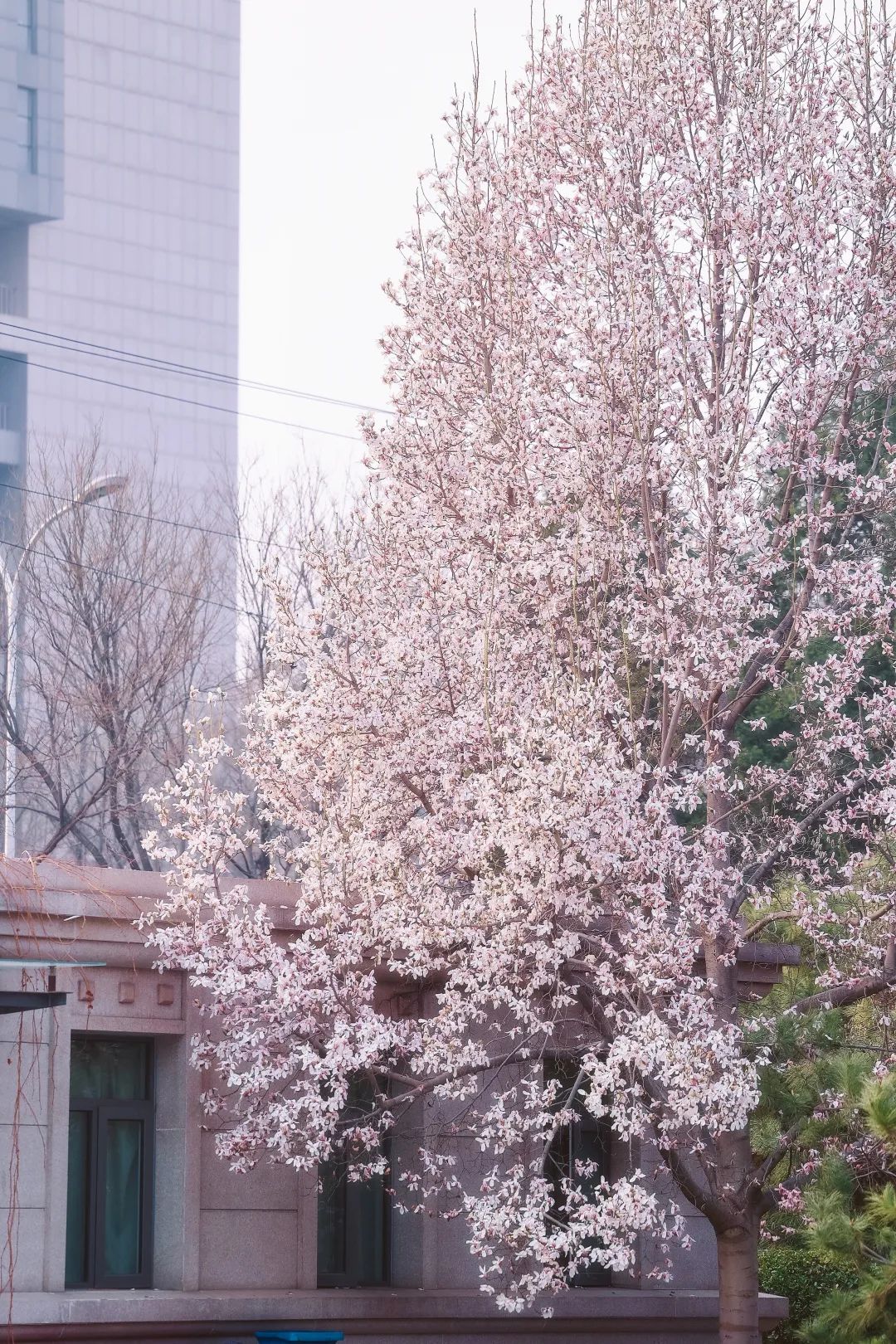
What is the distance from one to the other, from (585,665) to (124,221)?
87400 millimetres

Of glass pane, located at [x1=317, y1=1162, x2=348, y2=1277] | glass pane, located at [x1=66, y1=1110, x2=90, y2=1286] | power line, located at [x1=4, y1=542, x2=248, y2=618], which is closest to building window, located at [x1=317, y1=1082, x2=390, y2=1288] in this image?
glass pane, located at [x1=317, y1=1162, x2=348, y2=1277]

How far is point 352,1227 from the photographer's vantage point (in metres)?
15.4

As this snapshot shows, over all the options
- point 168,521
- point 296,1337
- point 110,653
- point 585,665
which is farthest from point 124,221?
point 296,1337

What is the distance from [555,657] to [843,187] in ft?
16.2

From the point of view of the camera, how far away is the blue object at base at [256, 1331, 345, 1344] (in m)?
13.1

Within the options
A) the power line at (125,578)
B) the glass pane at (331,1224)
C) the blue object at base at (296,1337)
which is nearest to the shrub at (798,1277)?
the glass pane at (331,1224)

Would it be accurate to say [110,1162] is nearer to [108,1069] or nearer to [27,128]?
[108,1069]

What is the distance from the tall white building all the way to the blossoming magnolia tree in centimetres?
7062

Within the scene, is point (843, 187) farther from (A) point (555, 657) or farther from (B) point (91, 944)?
(B) point (91, 944)

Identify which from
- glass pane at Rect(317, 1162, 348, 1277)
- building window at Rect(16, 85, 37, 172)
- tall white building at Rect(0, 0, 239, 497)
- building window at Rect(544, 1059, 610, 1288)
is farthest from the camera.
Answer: tall white building at Rect(0, 0, 239, 497)

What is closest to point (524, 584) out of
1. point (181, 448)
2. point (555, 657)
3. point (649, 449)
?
point (555, 657)

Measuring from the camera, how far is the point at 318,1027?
13.4m

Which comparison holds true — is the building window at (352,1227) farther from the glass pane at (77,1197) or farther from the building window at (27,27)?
the building window at (27,27)

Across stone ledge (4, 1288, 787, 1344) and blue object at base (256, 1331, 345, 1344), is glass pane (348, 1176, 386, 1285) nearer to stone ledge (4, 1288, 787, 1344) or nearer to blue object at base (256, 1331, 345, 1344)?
stone ledge (4, 1288, 787, 1344)
